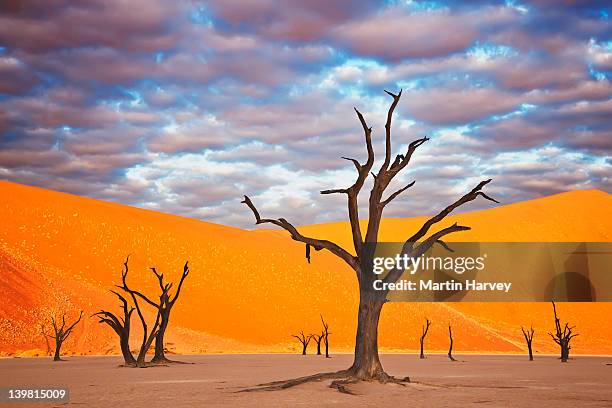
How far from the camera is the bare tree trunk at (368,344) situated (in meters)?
21.2

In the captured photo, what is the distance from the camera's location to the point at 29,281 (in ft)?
226

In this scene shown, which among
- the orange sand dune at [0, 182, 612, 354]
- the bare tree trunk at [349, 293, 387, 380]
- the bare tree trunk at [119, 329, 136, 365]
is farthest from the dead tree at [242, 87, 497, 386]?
the orange sand dune at [0, 182, 612, 354]

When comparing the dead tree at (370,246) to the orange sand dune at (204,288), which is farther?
the orange sand dune at (204,288)

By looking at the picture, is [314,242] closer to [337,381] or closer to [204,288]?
[337,381]

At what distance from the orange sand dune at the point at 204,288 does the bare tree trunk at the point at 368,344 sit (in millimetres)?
44483

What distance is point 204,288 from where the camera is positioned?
286 ft

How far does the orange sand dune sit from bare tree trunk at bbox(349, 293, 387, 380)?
44.5 metres

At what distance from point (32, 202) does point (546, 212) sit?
83518 millimetres

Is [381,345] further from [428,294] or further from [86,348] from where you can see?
[86,348]

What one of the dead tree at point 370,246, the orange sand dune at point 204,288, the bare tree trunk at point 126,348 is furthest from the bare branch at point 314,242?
the orange sand dune at point 204,288

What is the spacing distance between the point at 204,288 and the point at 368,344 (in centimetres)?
6752

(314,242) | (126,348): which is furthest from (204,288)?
(314,242)

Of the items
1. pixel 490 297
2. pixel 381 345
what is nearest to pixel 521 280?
pixel 490 297

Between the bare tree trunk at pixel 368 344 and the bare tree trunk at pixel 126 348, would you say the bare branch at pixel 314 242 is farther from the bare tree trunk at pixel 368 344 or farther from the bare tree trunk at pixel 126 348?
the bare tree trunk at pixel 126 348
